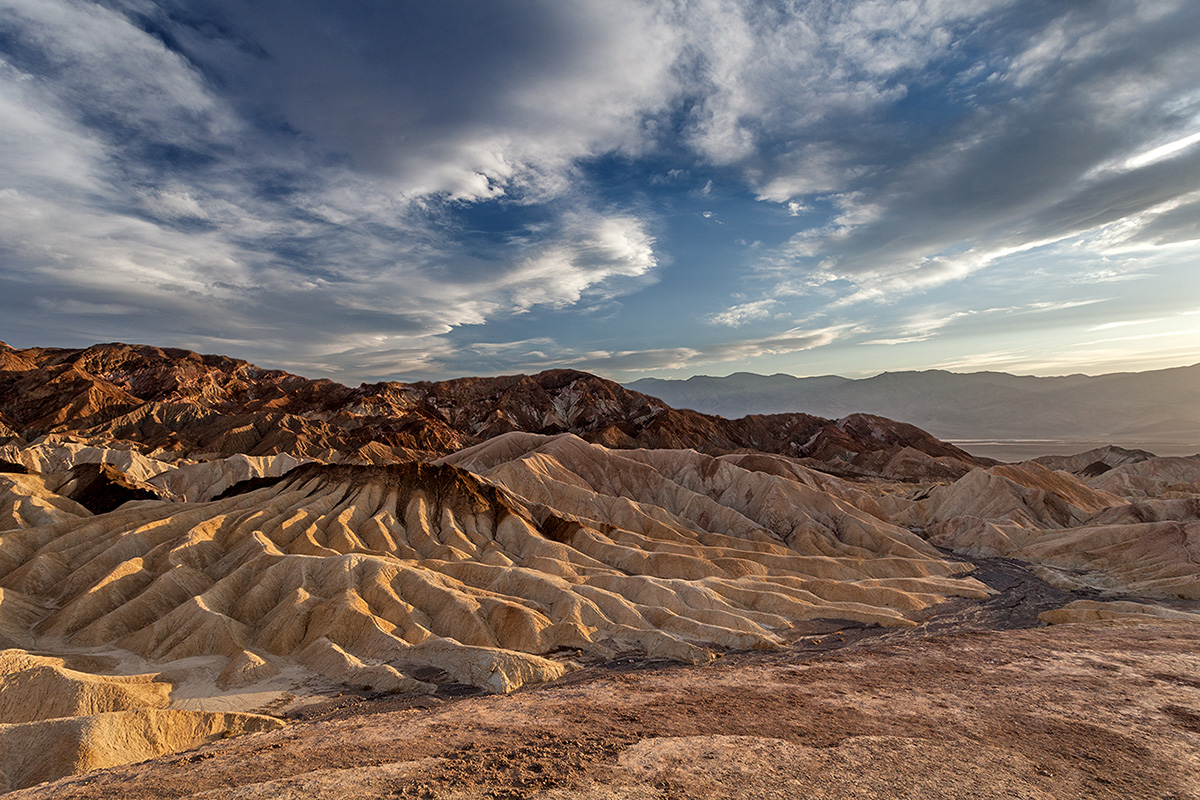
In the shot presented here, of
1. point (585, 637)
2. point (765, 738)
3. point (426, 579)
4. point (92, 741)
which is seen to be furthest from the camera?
point (426, 579)

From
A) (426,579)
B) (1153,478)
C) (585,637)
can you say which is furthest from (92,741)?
(1153,478)

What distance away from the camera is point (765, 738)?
21.0 meters

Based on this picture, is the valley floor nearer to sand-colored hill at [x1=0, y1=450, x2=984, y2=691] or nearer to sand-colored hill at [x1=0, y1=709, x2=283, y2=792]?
sand-colored hill at [x1=0, y1=709, x2=283, y2=792]

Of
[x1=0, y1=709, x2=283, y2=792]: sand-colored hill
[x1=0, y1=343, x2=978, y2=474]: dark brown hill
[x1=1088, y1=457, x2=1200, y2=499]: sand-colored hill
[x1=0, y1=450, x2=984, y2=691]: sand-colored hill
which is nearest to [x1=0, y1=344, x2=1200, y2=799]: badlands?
[x1=0, y1=709, x2=283, y2=792]: sand-colored hill

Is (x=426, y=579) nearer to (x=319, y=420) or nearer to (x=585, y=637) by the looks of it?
(x=585, y=637)

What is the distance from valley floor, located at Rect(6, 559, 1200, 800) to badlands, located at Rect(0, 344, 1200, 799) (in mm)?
159

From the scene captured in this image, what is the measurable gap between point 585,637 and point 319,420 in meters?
147

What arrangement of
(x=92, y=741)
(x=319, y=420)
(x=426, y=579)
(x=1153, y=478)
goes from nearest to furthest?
(x=92, y=741)
(x=426, y=579)
(x=1153, y=478)
(x=319, y=420)

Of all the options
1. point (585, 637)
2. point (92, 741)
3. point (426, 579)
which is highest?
point (92, 741)

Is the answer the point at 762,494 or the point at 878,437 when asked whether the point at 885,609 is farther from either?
the point at 878,437

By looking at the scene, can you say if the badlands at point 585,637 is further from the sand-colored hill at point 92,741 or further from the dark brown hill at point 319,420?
the dark brown hill at point 319,420

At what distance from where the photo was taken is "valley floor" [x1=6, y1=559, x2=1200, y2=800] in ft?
57.6

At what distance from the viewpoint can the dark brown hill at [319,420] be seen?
13025 centimetres

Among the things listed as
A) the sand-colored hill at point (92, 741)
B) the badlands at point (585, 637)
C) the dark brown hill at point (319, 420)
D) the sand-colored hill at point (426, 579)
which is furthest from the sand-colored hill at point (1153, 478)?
the sand-colored hill at point (92, 741)
